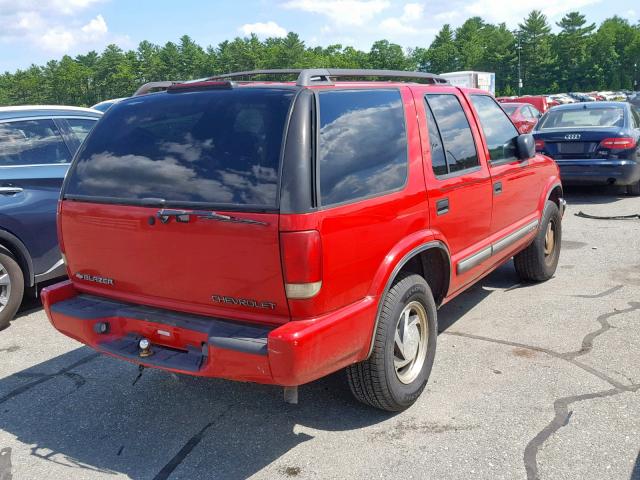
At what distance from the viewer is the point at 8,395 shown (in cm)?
404

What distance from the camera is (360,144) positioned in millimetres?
3246

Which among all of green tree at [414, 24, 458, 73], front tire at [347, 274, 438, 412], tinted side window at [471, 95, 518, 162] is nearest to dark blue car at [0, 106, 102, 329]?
front tire at [347, 274, 438, 412]

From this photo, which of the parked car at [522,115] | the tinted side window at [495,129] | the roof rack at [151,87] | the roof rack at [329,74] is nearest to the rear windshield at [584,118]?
the parked car at [522,115]

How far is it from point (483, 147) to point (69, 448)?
3.42 meters

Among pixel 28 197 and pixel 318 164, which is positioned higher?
pixel 318 164

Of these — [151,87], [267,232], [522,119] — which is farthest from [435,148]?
[522,119]

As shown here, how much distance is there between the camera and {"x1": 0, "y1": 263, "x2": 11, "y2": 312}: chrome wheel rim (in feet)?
17.4

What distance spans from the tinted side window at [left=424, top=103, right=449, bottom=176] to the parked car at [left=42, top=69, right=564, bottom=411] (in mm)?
15

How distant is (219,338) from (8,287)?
10.7 ft

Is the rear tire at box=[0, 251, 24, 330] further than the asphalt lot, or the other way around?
the rear tire at box=[0, 251, 24, 330]

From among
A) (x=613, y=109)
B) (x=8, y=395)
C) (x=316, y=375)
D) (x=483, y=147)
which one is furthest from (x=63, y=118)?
(x=613, y=109)

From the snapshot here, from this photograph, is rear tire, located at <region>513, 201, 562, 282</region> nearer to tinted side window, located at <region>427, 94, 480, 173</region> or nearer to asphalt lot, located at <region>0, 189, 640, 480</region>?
asphalt lot, located at <region>0, 189, 640, 480</region>

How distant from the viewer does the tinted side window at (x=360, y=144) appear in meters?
3.00

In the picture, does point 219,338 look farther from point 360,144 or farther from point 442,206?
point 442,206
